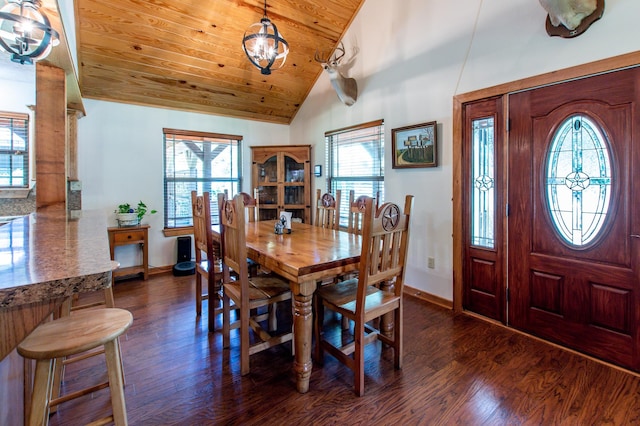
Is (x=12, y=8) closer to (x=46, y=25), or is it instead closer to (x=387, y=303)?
(x=46, y=25)

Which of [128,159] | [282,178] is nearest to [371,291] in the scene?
[282,178]

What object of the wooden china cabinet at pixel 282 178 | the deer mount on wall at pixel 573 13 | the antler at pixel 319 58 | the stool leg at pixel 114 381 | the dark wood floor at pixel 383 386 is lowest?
the dark wood floor at pixel 383 386

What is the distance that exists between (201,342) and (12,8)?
2550 millimetres

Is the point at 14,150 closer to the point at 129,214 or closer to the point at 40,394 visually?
the point at 129,214

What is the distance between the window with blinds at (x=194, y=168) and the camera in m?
4.61

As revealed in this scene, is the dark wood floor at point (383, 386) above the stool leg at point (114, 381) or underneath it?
Answer: underneath

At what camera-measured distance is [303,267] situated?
6.01 ft

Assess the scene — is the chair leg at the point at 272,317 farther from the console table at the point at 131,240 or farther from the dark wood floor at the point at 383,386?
the console table at the point at 131,240

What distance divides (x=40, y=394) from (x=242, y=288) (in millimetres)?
1144

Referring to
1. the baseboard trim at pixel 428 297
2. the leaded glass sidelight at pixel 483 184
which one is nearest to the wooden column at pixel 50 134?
the baseboard trim at pixel 428 297

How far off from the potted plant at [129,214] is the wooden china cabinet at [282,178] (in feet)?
5.39

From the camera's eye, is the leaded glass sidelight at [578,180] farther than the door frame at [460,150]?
No

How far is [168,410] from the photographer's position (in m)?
1.78

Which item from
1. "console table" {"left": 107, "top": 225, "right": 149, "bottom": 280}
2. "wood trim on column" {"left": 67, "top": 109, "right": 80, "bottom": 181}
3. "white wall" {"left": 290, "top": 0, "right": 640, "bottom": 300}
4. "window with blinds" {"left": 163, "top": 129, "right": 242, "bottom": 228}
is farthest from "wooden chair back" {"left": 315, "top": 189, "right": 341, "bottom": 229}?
"wood trim on column" {"left": 67, "top": 109, "right": 80, "bottom": 181}
